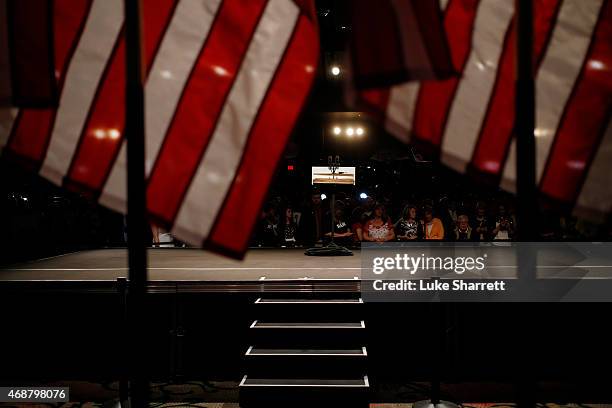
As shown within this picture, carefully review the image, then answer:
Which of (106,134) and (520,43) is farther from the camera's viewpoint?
(106,134)

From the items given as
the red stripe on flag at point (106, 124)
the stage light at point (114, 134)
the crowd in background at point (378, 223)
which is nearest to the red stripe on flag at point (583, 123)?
the red stripe on flag at point (106, 124)

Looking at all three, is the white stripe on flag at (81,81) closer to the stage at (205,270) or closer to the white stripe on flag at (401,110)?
the white stripe on flag at (401,110)

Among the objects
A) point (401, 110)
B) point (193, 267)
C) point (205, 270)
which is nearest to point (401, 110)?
point (401, 110)

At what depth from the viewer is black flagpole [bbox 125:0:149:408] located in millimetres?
2615

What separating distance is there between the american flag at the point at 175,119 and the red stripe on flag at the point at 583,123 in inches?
68.3

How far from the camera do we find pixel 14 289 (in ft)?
26.5

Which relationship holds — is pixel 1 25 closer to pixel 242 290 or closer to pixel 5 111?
pixel 5 111

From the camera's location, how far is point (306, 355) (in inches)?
273

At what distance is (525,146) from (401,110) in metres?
1.11

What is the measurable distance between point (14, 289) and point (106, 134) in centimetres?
581

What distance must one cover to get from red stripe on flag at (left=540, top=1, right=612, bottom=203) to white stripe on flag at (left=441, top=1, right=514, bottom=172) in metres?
0.51

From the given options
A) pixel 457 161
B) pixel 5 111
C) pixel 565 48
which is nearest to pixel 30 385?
pixel 5 111

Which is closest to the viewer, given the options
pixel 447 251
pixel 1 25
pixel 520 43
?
pixel 520 43

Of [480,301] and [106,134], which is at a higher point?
[106,134]
